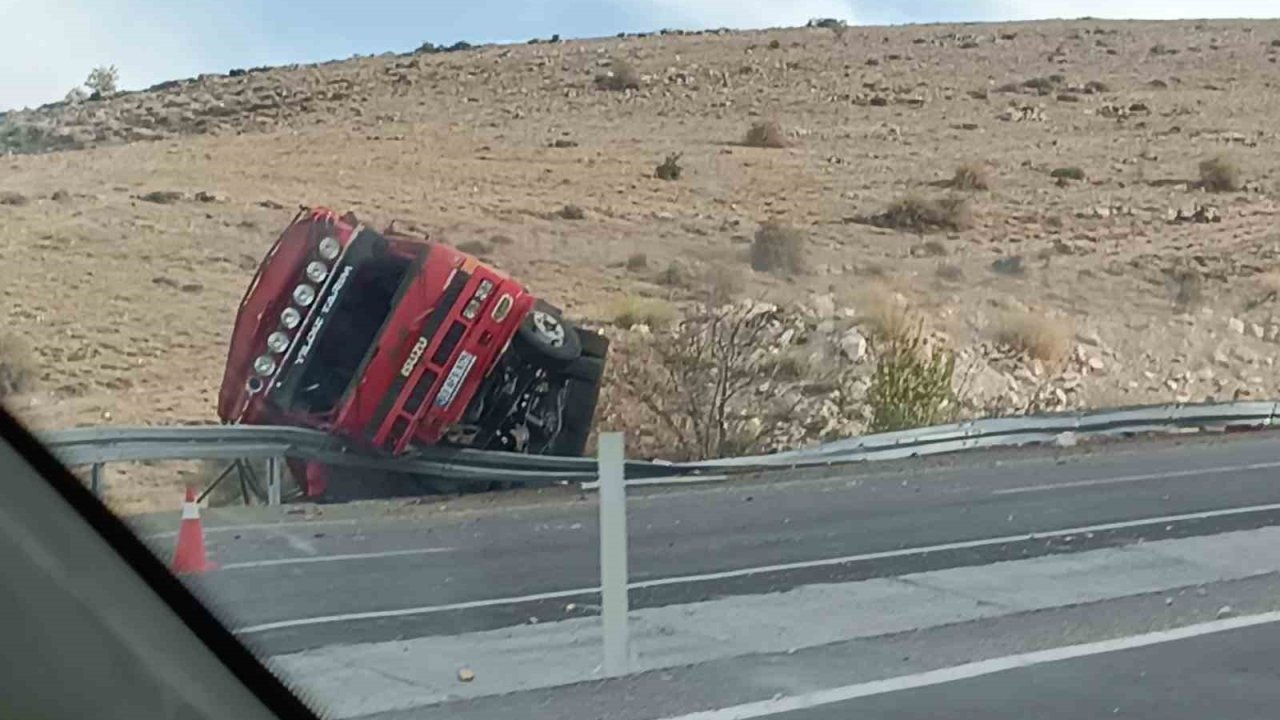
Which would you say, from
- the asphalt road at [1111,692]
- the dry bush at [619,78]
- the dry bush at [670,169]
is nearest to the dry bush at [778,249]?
the dry bush at [670,169]

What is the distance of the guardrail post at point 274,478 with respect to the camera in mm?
8977

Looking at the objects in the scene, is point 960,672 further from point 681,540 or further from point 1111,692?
point 681,540

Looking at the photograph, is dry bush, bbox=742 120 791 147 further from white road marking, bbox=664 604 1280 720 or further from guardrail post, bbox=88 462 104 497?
guardrail post, bbox=88 462 104 497

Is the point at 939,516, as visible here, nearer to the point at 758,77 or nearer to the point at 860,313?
the point at 860,313

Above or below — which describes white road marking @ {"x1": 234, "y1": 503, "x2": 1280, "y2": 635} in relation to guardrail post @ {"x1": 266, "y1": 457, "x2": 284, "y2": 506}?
below

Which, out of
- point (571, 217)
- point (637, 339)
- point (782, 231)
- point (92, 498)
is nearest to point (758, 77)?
point (782, 231)

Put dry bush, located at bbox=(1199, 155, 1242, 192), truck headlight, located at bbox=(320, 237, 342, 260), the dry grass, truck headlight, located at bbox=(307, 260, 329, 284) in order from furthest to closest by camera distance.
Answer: dry bush, located at bbox=(1199, 155, 1242, 192) < the dry grass < truck headlight, located at bbox=(320, 237, 342, 260) < truck headlight, located at bbox=(307, 260, 329, 284)

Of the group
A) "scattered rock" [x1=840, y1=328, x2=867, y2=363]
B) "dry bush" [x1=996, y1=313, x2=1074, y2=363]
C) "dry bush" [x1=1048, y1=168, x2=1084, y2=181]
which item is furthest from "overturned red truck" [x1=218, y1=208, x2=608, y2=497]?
"dry bush" [x1=1048, y1=168, x2=1084, y2=181]

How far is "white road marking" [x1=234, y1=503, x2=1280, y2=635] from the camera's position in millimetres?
7340

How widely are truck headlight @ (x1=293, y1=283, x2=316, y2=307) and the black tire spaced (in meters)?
1.59

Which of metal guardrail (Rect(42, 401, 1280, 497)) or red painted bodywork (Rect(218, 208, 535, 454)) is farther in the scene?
red painted bodywork (Rect(218, 208, 535, 454))

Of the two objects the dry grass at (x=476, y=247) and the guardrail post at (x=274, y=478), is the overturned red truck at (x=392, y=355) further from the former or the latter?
the dry grass at (x=476, y=247)

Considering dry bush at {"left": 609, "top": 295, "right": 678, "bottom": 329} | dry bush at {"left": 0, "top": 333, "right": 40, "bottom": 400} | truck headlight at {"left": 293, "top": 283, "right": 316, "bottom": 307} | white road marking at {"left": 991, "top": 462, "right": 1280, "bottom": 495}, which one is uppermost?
dry bush at {"left": 0, "top": 333, "right": 40, "bottom": 400}

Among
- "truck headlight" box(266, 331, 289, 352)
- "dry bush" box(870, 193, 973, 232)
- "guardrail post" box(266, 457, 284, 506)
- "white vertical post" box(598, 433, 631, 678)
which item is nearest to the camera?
"white vertical post" box(598, 433, 631, 678)
